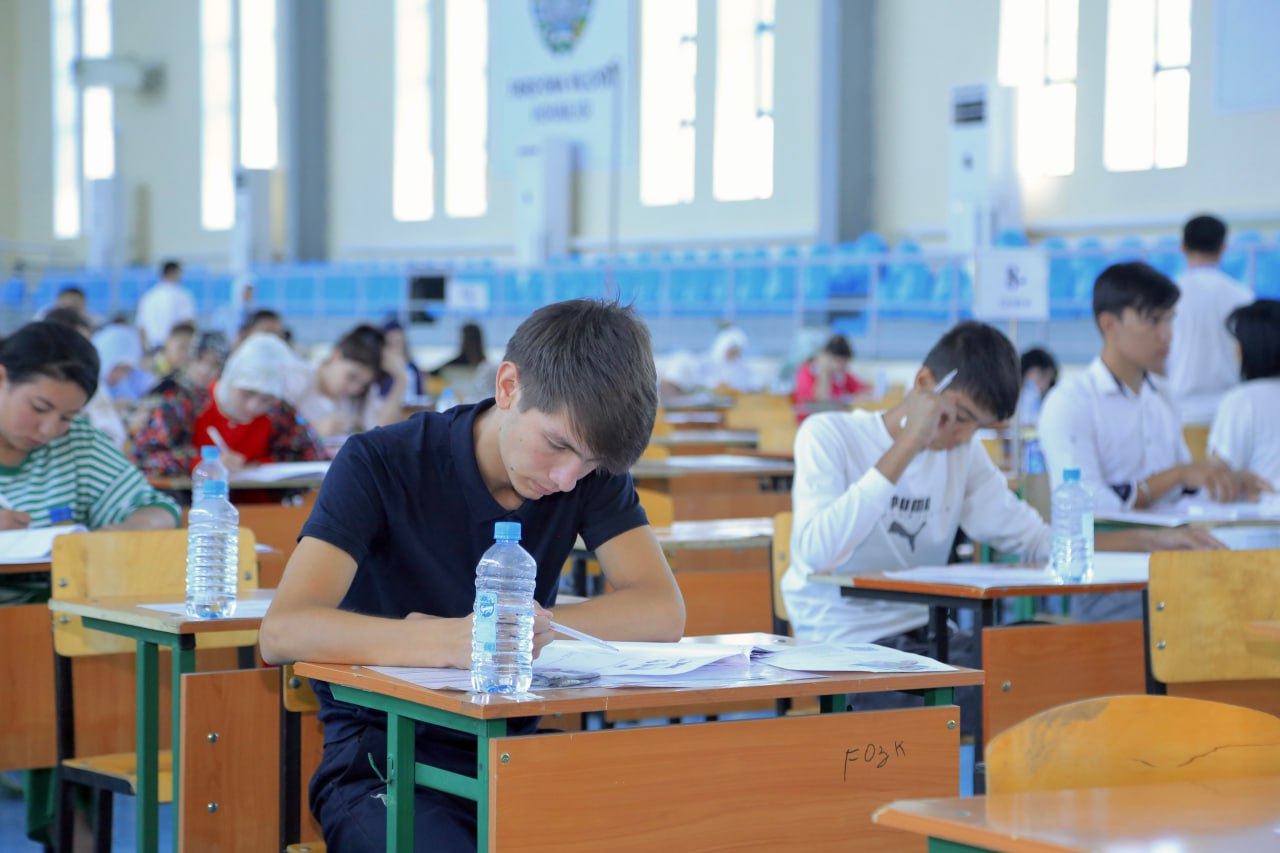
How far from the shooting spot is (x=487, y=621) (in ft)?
6.37

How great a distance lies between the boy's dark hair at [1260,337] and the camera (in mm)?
5199

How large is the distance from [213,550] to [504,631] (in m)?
1.18

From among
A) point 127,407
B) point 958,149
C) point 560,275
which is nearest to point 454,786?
point 127,407

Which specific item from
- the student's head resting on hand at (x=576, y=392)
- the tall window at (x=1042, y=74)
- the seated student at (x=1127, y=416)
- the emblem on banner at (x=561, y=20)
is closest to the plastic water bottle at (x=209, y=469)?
the student's head resting on hand at (x=576, y=392)

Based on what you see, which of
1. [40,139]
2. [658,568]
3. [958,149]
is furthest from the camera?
[40,139]

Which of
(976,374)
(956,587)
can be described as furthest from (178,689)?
(976,374)

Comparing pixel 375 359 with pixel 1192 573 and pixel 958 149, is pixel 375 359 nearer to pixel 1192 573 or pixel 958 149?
pixel 1192 573

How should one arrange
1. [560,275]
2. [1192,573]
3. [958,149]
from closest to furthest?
[1192,573] < [958,149] < [560,275]

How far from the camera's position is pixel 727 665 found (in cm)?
210

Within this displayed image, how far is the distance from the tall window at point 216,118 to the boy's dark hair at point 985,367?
54.1 ft

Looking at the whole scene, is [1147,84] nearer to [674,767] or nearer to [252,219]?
[252,219]

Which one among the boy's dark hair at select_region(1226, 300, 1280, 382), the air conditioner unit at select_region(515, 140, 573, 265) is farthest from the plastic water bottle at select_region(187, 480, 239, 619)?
the air conditioner unit at select_region(515, 140, 573, 265)

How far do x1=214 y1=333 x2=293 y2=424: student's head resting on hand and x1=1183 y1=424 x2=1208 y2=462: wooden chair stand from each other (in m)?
3.36

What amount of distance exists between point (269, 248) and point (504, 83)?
352cm
